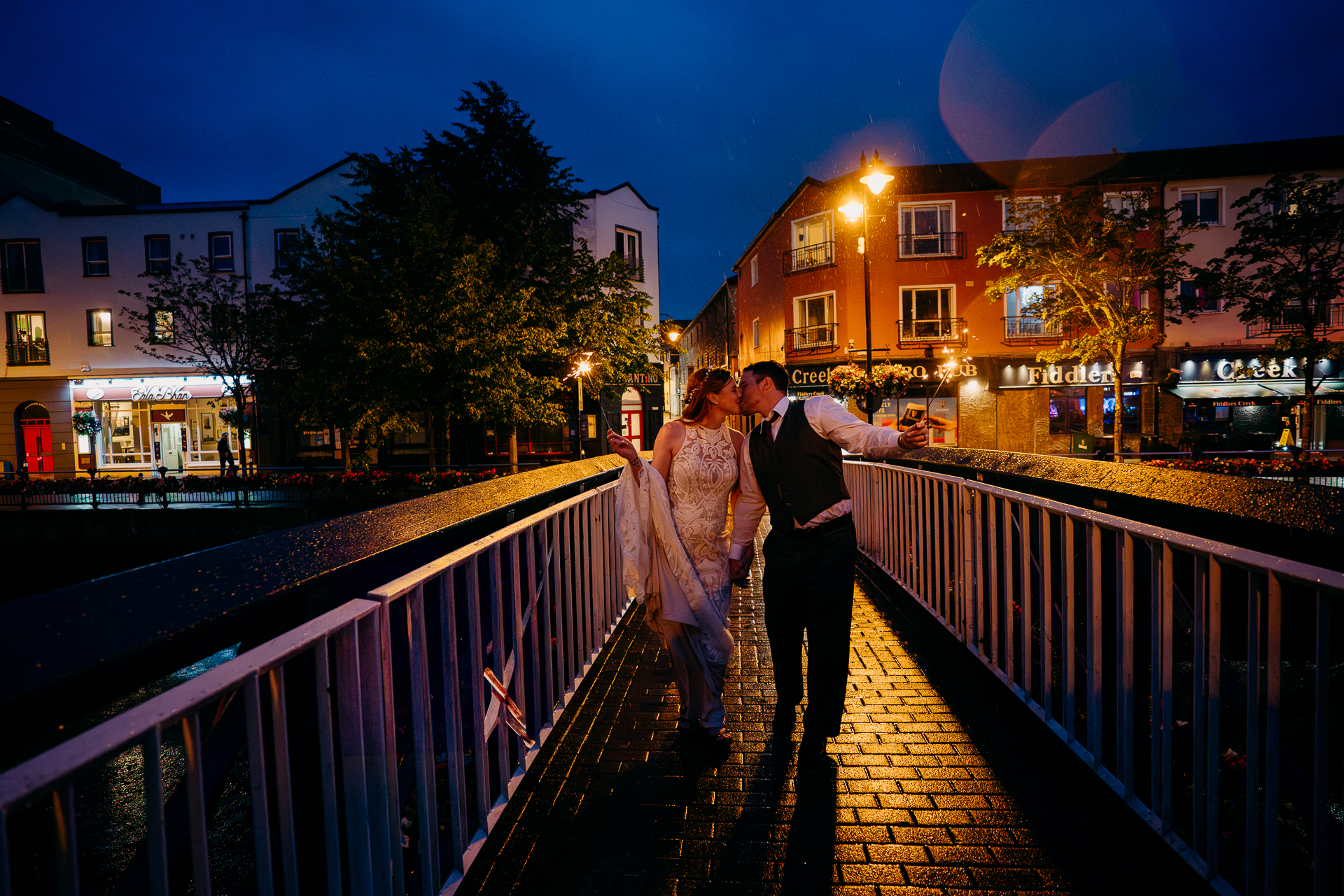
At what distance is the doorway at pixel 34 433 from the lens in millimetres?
29641

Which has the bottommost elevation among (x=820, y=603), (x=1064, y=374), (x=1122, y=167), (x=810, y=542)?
(x=820, y=603)

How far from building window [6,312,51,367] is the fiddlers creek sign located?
33.4 m

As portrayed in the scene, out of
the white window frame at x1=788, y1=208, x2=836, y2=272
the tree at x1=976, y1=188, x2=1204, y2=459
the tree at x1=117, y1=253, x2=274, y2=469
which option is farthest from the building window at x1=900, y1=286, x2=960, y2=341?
the tree at x1=117, y1=253, x2=274, y2=469

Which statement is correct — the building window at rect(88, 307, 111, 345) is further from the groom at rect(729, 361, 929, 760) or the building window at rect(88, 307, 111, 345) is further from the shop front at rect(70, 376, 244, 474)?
the groom at rect(729, 361, 929, 760)

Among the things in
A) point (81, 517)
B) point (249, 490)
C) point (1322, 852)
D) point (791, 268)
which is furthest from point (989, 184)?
point (81, 517)

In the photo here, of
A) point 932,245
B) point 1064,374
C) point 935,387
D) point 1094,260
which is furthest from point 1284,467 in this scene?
point 932,245

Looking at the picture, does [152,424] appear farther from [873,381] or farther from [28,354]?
[873,381]

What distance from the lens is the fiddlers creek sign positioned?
90.8ft

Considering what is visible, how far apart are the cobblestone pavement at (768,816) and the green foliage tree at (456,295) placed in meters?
15.1

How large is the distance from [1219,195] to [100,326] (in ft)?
161

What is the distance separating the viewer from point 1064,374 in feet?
89.0

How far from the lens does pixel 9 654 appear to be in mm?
961

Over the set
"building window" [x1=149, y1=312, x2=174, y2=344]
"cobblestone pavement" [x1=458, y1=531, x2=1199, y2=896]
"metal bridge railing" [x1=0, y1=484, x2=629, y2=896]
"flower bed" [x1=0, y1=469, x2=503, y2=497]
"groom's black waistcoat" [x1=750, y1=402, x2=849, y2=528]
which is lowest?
"cobblestone pavement" [x1=458, y1=531, x2=1199, y2=896]

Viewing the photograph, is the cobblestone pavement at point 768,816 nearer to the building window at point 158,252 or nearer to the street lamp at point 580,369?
the street lamp at point 580,369
